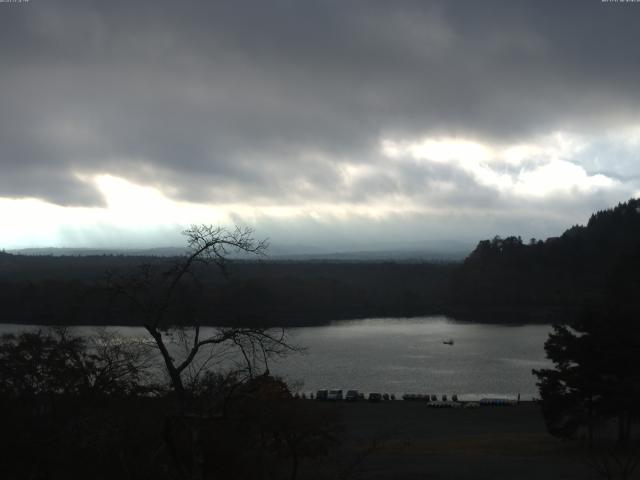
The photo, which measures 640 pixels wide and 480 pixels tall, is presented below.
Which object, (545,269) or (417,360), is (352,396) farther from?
(545,269)

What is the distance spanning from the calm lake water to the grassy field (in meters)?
2.91

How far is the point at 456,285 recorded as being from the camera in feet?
209

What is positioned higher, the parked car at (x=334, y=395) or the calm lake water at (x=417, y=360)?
the parked car at (x=334, y=395)

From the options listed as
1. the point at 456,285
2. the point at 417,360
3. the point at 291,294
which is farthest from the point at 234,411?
the point at 456,285

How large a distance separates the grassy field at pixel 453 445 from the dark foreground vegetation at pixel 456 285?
19950 millimetres

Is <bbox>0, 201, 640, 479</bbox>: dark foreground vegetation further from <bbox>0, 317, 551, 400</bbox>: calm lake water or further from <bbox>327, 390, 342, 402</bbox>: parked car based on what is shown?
<bbox>0, 317, 551, 400</bbox>: calm lake water

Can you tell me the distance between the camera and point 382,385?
23.7 metres

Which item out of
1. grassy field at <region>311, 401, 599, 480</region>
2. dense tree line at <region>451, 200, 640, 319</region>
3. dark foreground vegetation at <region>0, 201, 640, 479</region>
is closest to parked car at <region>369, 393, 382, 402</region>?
grassy field at <region>311, 401, 599, 480</region>

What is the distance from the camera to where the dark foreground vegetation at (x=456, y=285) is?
4589cm

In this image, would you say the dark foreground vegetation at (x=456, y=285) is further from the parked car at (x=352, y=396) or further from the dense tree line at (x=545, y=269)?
the parked car at (x=352, y=396)

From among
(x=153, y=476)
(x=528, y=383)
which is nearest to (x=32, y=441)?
(x=153, y=476)

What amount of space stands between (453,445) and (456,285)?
50928 millimetres

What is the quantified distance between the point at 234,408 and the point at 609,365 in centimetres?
1032

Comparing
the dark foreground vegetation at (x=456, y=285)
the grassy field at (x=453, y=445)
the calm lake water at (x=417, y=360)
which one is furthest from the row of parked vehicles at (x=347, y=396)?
the dark foreground vegetation at (x=456, y=285)
